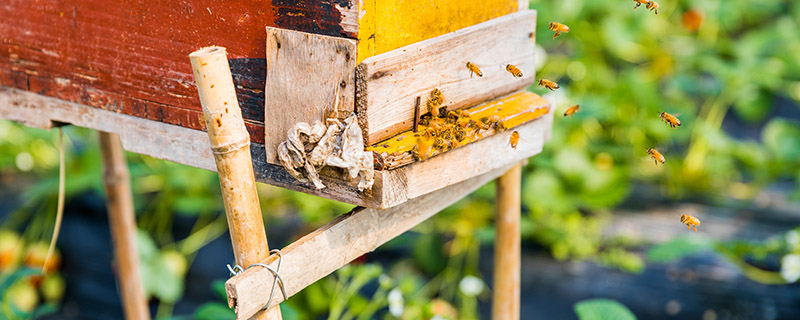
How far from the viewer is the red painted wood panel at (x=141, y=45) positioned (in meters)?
1.10

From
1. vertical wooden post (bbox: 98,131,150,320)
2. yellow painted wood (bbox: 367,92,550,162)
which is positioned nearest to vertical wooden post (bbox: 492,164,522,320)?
yellow painted wood (bbox: 367,92,550,162)

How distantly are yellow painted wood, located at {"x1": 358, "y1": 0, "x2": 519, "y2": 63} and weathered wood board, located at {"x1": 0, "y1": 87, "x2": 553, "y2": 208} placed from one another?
0.64 feet

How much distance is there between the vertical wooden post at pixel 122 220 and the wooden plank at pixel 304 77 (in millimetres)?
1170

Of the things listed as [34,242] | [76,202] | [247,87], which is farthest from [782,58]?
[34,242]

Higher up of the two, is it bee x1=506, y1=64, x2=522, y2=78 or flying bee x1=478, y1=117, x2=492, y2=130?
bee x1=506, y1=64, x2=522, y2=78

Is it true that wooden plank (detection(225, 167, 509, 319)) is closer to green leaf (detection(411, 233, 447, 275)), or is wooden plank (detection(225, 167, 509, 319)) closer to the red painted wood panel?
the red painted wood panel

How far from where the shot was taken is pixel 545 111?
1399mm

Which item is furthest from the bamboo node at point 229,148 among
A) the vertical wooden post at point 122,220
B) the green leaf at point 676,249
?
the green leaf at point 676,249

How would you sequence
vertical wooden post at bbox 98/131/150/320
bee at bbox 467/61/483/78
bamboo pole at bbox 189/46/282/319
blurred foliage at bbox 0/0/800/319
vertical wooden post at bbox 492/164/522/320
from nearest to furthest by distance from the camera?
bamboo pole at bbox 189/46/282/319 → bee at bbox 467/61/483/78 → vertical wooden post at bbox 492/164/522/320 → vertical wooden post at bbox 98/131/150/320 → blurred foliage at bbox 0/0/800/319

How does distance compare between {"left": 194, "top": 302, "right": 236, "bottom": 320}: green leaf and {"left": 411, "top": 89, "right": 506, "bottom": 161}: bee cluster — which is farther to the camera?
{"left": 194, "top": 302, "right": 236, "bottom": 320}: green leaf

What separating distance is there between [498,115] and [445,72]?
147 mm

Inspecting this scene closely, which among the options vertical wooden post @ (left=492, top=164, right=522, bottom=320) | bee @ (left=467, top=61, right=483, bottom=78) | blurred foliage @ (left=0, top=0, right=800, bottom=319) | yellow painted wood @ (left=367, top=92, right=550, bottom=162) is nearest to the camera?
yellow painted wood @ (left=367, top=92, right=550, bottom=162)

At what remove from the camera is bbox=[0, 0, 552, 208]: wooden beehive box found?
104cm

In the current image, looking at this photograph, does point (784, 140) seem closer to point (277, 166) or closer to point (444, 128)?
point (444, 128)
